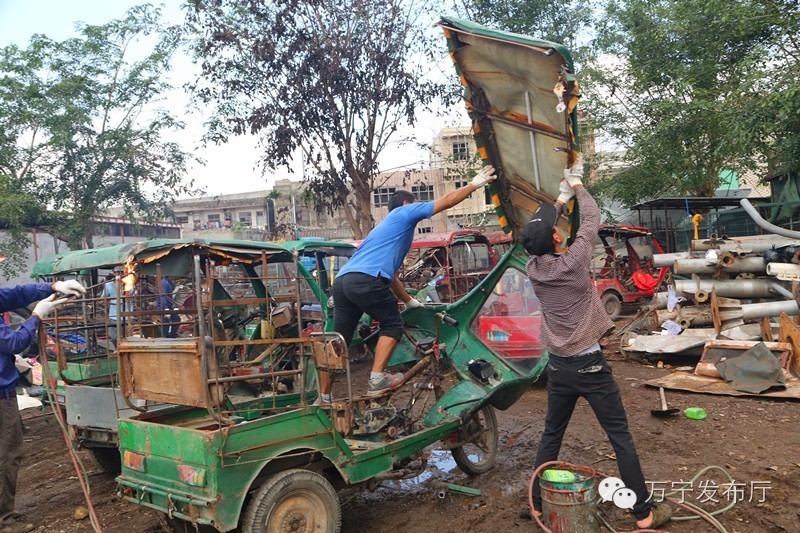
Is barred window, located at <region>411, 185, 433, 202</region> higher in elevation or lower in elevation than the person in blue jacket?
higher

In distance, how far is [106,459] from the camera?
5.68m

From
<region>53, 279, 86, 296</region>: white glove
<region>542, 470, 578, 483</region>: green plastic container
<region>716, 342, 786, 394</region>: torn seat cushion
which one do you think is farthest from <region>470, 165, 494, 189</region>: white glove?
<region>716, 342, 786, 394</region>: torn seat cushion

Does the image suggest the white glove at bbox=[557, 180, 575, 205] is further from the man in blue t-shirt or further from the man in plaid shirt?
the man in blue t-shirt

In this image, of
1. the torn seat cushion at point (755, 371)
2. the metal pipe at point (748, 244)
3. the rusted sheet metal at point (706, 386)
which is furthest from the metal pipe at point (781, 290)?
the rusted sheet metal at point (706, 386)

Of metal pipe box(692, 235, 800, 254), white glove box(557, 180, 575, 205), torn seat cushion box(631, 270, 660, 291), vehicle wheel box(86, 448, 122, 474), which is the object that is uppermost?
white glove box(557, 180, 575, 205)

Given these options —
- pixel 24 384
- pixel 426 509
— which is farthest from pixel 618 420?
pixel 24 384

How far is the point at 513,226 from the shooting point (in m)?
5.13

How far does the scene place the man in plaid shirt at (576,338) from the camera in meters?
3.40

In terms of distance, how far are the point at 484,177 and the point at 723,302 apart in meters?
6.21

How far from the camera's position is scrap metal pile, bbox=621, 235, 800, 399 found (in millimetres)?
7520

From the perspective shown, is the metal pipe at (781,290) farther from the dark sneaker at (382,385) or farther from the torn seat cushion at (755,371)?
the dark sneaker at (382,385)

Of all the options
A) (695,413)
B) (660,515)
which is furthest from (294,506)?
(695,413)

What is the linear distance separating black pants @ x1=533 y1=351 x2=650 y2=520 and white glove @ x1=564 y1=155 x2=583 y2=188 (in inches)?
41.6

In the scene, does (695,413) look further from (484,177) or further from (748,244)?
(748,244)
